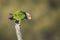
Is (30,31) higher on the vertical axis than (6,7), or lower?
lower

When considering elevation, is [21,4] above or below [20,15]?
above

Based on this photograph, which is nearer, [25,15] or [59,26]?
[25,15]

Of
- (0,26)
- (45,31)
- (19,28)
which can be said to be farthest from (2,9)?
(19,28)

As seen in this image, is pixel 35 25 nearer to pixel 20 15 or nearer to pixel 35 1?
pixel 35 1

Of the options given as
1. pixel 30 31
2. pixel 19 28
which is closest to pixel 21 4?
pixel 30 31

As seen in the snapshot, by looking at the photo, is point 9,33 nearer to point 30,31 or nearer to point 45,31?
point 30,31

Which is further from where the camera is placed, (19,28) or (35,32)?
(35,32)
